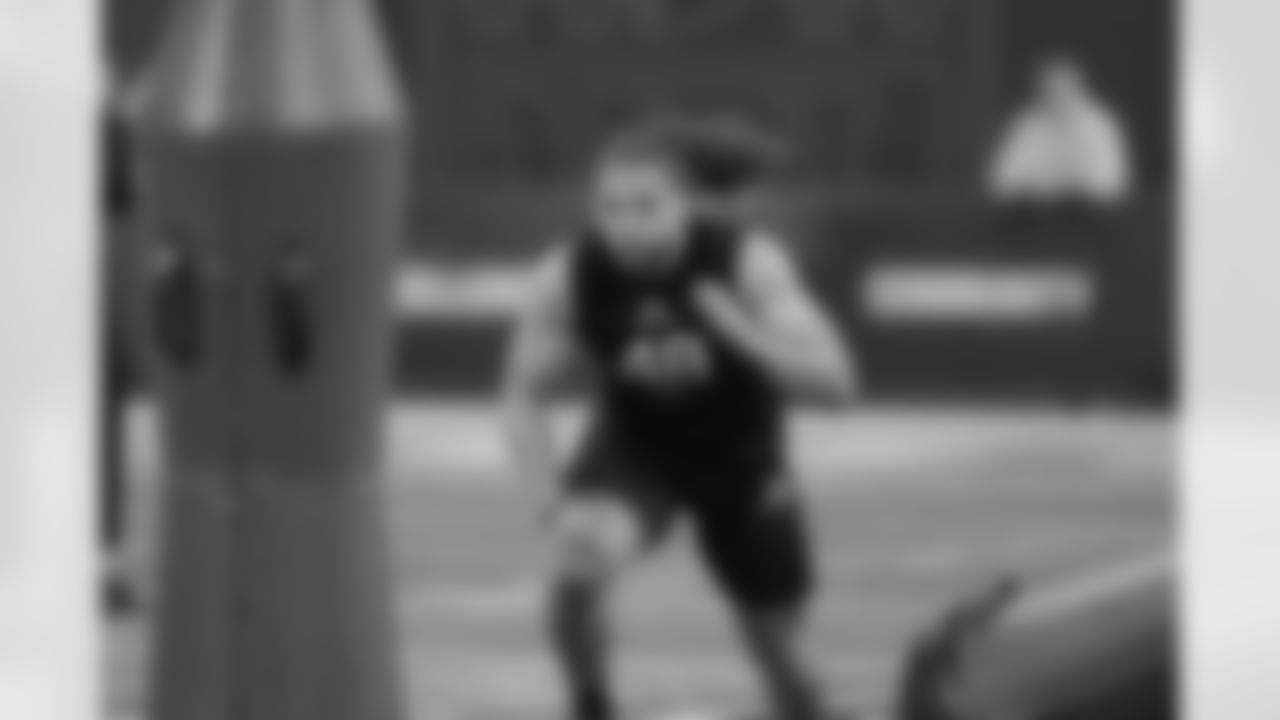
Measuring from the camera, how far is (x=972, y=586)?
3.14 metres

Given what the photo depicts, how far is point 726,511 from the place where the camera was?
10.1 feet

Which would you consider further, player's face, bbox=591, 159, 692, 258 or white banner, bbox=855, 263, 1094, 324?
white banner, bbox=855, 263, 1094, 324

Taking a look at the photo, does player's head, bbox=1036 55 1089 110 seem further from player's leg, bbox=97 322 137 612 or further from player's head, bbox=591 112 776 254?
player's leg, bbox=97 322 137 612

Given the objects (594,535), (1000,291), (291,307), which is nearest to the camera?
(291,307)

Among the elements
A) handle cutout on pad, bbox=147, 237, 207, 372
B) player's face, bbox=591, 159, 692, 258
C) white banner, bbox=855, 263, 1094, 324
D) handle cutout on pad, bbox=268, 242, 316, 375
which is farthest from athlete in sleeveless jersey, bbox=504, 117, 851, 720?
handle cutout on pad, bbox=147, 237, 207, 372

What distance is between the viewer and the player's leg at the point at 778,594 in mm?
3094

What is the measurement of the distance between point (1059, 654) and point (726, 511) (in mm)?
454

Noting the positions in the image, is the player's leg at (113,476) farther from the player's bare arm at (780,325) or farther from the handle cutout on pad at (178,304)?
the player's bare arm at (780,325)

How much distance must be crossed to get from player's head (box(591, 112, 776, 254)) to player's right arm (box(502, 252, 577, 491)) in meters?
0.10

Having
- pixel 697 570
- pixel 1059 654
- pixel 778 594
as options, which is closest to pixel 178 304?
pixel 697 570

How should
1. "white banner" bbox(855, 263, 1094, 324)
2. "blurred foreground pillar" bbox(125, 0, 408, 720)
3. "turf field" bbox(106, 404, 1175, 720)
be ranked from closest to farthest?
"blurred foreground pillar" bbox(125, 0, 408, 720)
"turf field" bbox(106, 404, 1175, 720)
"white banner" bbox(855, 263, 1094, 324)

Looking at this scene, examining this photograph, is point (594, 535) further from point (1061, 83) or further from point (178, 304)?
point (1061, 83)

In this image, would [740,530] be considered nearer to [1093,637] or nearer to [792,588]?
[792,588]

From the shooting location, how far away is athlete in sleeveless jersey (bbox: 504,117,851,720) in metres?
3.05
